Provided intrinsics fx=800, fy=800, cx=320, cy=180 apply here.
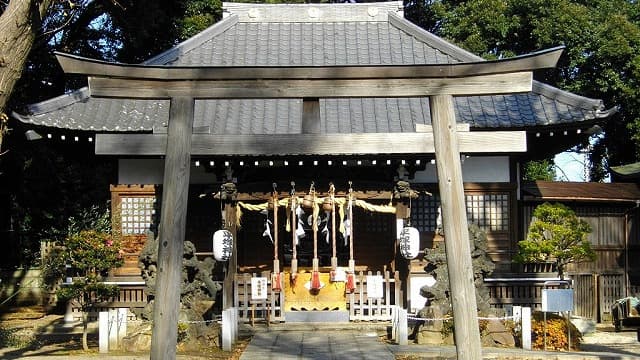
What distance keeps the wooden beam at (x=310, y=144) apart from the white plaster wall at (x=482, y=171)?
9062 mm

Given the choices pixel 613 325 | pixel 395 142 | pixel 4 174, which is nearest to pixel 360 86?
pixel 395 142

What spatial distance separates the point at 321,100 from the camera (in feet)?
60.8

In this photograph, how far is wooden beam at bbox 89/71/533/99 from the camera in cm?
861

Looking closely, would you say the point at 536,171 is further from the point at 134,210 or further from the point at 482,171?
the point at 134,210

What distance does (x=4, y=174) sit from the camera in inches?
994

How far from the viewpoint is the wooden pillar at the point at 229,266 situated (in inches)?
650

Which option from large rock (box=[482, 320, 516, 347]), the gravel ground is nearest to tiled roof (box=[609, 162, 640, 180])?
the gravel ground

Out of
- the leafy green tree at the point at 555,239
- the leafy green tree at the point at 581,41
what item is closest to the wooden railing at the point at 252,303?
the leafy green tree at the point at 555,239

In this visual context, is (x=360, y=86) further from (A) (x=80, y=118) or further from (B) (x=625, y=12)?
(B) (x=625, y=12)

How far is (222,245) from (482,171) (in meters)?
6.14

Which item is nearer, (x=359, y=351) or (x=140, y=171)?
(x=359, y=351)

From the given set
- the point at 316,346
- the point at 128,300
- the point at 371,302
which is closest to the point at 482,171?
the point at 371,302

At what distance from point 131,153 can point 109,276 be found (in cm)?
876

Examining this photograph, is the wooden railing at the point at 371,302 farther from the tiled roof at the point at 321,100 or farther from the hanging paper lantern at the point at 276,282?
the tiled roof at the point at 321,100
